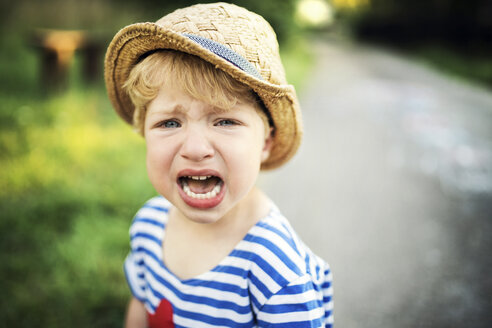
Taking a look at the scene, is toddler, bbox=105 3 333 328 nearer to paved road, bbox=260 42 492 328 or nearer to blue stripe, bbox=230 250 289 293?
blue stripe, bbox=230 250 289 293

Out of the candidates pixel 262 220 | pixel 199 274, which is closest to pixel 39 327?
pixel 199 274

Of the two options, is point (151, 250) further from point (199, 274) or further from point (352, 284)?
point (352, 284)

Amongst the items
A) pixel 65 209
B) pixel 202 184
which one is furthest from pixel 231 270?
pixel 65 209

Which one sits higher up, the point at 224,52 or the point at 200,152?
the point at 224,52

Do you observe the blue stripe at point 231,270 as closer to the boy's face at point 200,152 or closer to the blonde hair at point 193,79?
the boy's face at point 200,152

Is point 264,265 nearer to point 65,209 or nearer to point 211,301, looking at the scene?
point 211,301

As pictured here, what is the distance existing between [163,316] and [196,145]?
0.69 meters

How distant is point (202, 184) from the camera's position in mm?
1160

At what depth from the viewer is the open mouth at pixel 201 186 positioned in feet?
3.67

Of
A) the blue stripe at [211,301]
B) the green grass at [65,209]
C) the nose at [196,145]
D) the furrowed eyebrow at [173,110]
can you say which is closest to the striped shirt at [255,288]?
the blue stripe at [211,301]

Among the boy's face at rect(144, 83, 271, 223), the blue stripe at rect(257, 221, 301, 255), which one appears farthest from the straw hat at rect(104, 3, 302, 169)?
the blue stripe at rect(257, 221, 301, 255)

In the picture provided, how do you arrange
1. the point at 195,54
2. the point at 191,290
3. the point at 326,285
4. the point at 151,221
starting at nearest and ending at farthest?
1. the point at 195,54
2. the point at 191,290
3. the point at 326,285
4. the point at 151,221

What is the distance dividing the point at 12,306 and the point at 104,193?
119 cm

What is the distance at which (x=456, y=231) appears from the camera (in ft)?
9.12
